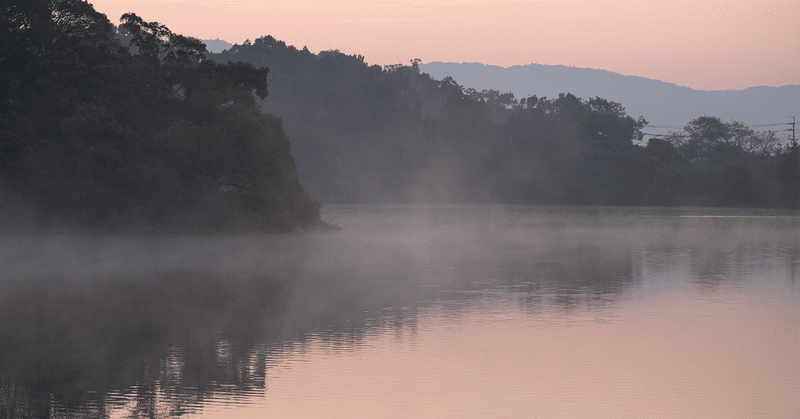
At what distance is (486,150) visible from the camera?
135125 millimetres

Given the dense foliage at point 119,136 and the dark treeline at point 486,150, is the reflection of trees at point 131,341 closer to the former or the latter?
the dense foliage at point 119,136

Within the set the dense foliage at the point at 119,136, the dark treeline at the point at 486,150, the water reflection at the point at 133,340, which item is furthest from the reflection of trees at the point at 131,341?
the dark treeline at the point at 486,150

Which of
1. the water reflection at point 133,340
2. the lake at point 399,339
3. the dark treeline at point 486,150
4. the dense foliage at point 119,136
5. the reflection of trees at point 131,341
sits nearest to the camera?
the lake at point 399,339

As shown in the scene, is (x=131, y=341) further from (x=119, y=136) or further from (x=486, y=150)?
(x=486, y=150)

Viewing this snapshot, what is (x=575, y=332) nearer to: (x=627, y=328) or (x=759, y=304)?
(x=627, y=328)

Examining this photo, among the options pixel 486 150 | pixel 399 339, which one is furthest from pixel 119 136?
pixel 486 150

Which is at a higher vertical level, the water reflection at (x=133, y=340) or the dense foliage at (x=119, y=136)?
the dense foliage at (x=119, y=136)

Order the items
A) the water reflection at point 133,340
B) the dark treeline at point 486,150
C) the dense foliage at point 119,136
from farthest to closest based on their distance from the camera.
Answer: the dark treeline at point 486,150, the dense foliage at point 119,136, the water reflection at point 133,340

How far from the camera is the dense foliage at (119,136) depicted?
146 ft

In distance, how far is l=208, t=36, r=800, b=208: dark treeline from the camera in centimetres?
11956

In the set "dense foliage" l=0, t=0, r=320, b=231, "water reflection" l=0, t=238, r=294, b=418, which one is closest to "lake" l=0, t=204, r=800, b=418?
"water reflection" l=0, t=238, r=294, b=418

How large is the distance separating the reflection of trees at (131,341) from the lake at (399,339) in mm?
60

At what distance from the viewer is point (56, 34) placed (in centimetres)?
4800

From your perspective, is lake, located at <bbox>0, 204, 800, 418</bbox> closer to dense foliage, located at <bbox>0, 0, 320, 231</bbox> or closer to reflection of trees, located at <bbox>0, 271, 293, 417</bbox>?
reflection of trees, located at <bbox>0, 271, 293, 417</bbox>
